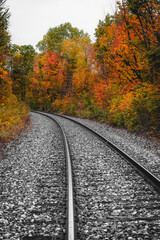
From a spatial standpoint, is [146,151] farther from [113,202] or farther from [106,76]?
[106,76]

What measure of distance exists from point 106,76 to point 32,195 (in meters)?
14.5

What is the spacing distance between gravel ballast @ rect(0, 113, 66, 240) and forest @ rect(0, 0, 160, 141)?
328 cm

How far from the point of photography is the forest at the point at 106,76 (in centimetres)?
970

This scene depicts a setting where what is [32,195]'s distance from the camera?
4230 mm

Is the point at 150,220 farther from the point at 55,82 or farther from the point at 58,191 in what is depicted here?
the point at 55,82

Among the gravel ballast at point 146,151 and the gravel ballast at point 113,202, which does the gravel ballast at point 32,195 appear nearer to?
the gravel ballast at point 113,202

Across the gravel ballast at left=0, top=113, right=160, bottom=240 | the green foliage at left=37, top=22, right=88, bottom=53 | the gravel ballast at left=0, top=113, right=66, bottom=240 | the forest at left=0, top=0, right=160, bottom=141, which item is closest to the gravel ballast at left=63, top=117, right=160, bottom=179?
the gravel ballast at left=0, top=113, right=160, bottom=240

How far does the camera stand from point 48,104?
35938 millimetres

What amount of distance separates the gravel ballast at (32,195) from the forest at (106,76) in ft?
10.8

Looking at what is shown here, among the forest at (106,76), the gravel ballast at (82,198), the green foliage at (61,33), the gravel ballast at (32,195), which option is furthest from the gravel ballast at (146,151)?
the green foliage at (61,33)

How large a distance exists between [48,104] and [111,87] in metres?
21.8

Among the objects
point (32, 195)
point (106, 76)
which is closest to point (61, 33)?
point (106, 76)

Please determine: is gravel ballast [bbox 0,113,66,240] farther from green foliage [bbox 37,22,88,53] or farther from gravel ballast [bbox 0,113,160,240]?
green foliage [bbox 37,22,88,53]

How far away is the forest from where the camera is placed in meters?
9.70
